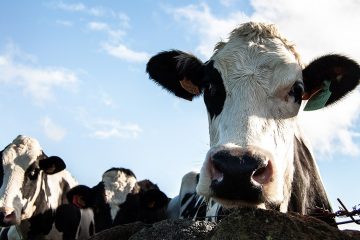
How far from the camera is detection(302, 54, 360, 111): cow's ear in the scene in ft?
18.1

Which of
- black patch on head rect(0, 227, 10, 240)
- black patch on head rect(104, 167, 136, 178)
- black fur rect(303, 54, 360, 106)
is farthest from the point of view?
black patch on head rect(104, 167, 136, 178)

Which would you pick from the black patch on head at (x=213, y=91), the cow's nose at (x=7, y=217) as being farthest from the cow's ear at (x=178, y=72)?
the cow's nose at (x=7, y=217)

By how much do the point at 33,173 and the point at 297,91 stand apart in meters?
6.38

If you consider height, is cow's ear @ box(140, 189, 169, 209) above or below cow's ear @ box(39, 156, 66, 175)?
below

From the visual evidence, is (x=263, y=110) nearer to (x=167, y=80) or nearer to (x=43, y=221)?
(x=167, y=80)

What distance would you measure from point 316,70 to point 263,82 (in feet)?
2.98

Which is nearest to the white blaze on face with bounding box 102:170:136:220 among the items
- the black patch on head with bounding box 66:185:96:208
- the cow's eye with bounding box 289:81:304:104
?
the black patch on head with bounding box 66:185:96:208

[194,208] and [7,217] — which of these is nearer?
[194,208]

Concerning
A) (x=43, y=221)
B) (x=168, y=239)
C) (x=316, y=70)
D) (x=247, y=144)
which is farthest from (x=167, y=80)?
(x=43, y=221)

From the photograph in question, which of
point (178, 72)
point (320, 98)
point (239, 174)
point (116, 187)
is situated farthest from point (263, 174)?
point (116, 187)

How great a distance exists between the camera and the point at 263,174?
12.2 ft

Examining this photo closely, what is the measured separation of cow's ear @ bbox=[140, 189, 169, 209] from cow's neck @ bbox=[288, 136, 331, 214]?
14.2 feet

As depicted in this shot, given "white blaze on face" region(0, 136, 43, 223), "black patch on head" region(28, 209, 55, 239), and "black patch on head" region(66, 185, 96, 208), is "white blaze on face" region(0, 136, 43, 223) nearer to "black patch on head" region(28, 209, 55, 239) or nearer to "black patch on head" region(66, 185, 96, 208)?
"black patch on head" region(28, 209, 55, 239)

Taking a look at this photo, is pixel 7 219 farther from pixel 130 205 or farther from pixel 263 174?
pixel 263 174
